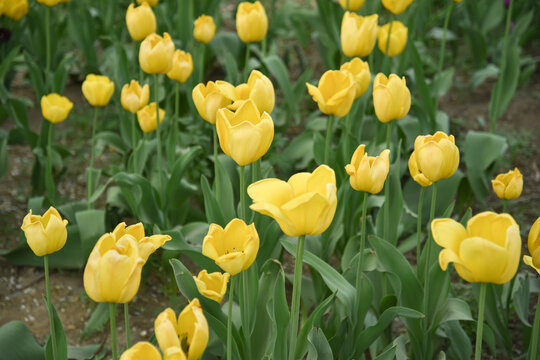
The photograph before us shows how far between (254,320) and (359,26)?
1.11 metres

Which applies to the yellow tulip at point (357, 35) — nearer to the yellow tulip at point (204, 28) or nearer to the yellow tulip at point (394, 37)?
the yellow tulip at point (394, 37)

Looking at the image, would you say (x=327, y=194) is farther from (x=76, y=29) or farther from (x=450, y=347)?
(x=76, y=29)

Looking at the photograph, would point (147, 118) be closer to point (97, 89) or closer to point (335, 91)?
point (97, 89)

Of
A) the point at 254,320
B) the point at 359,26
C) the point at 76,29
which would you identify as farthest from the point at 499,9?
the point at 254,320

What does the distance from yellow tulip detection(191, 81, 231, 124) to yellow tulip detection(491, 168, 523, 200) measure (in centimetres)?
77

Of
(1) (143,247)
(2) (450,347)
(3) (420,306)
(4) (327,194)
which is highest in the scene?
(4) (327,194)

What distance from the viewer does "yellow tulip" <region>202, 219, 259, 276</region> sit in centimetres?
129

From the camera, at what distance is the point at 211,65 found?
4000mm

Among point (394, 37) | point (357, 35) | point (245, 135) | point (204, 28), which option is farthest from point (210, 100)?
point (394, 37)

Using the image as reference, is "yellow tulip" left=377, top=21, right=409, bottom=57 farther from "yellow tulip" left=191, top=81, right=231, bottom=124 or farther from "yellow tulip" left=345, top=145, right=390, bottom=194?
"yellow tulip" left=345, top=145, right=390, bottom=194

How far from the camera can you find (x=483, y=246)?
45.1 inches

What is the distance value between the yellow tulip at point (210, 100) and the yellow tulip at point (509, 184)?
2.54 ft

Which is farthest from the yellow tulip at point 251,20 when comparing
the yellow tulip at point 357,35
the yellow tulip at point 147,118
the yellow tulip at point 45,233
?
the yellow tulip at point 45,233

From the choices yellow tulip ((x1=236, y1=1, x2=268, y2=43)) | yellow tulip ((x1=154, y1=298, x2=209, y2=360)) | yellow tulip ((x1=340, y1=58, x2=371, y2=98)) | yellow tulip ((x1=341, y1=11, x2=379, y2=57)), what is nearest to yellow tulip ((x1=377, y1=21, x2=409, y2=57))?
yellow tulip ((x1=341, y1=11, x2=379, y2=57))
